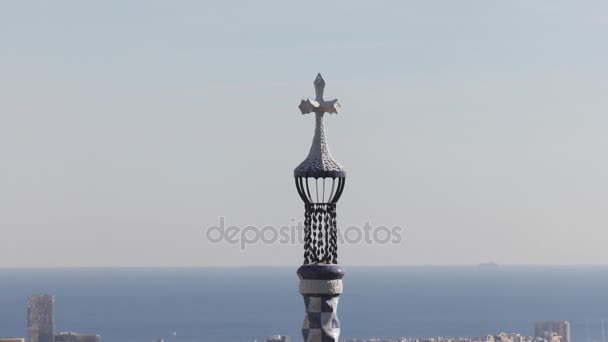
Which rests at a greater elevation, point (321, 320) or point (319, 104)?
point (319, 104)

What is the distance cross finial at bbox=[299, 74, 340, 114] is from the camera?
1354 centimetres

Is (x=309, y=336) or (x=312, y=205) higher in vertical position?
(x=312, y=205)

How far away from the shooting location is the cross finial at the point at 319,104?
44.4 ft

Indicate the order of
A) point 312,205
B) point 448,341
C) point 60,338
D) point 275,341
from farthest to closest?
point 448,341, point 60,338, point 275,341, point 312,205

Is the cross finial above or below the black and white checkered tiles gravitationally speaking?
above

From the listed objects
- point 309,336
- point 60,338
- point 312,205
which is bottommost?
point 309,336

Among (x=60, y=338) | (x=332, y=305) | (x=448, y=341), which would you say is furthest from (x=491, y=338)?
(x=332, y=305)

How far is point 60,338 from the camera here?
18312 centimetres

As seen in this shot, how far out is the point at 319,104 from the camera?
13.7 m

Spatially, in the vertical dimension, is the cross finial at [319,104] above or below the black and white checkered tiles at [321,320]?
above

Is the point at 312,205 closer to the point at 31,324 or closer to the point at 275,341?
the point at 275,341

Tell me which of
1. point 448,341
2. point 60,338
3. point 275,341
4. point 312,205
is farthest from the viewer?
point 448,341

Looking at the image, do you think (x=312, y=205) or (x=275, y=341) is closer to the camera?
(x=312, y=205)

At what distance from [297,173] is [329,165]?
252 millimetres
